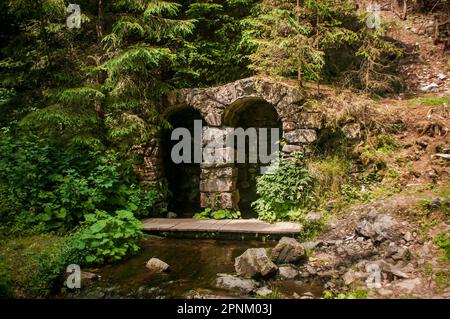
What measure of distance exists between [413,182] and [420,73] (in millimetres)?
5310

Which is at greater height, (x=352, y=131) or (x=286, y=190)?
(x=352, y=131)

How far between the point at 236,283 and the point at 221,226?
2.67 meters

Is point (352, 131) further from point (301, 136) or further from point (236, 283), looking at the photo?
point (236, 283)

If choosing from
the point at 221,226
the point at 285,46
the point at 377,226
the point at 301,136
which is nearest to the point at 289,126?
the point at 301,136

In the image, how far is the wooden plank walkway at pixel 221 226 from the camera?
6863mm

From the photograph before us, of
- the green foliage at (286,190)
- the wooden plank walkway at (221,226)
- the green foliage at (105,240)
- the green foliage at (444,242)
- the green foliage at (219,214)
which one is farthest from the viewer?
the green foliage at (219,214)

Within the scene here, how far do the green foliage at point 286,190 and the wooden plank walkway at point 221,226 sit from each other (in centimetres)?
34

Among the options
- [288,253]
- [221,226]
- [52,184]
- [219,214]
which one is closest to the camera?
[288,253]

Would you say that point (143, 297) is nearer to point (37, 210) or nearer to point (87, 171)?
point (37, 210)

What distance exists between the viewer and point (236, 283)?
4805mm

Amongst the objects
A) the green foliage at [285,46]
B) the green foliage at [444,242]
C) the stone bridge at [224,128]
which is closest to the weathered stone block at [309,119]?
the stone bridge at [224,128]

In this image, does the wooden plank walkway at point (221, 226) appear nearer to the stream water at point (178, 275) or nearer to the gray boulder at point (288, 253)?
the stream water at point (178, 275)

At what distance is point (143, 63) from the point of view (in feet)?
25.8
